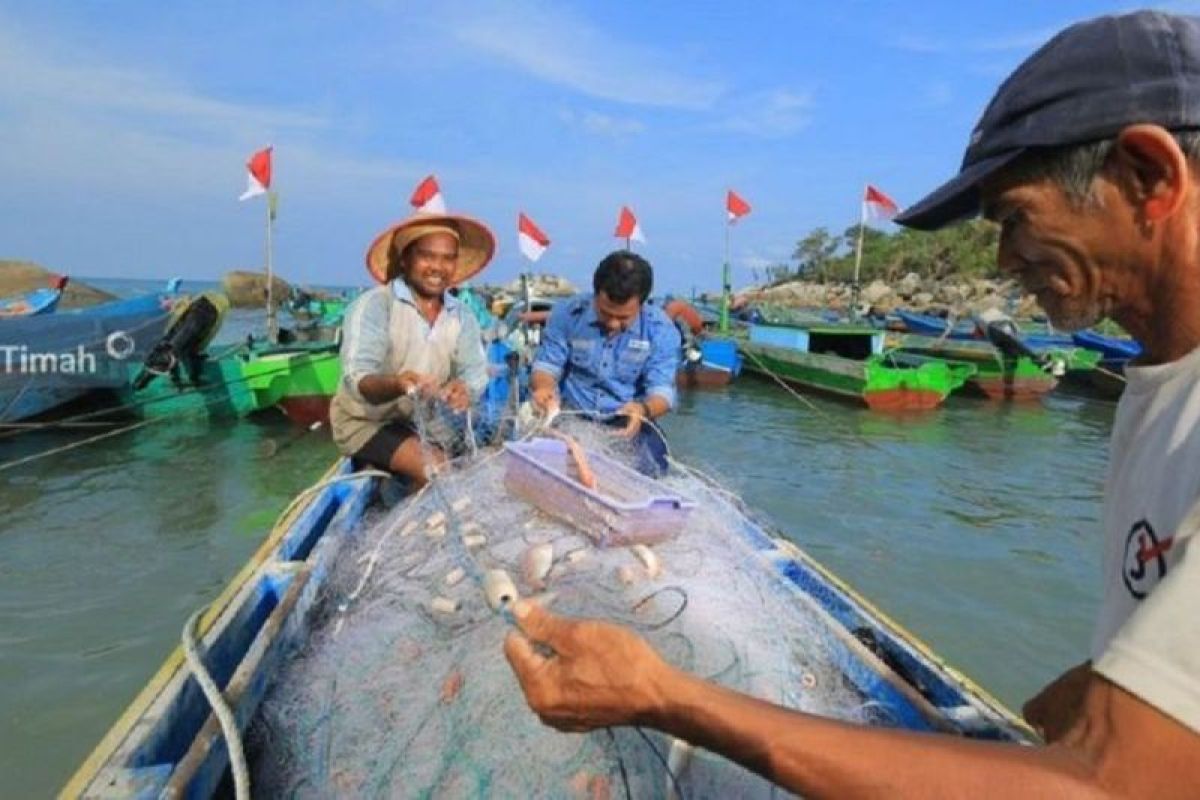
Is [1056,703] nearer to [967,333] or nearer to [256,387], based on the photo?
[256,387]

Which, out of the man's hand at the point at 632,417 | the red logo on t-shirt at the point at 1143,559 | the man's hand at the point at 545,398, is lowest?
the man's hand at the point at 632,417

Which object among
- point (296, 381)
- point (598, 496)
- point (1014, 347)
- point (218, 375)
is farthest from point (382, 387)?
point (1014, 347)

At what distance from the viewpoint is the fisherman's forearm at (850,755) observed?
3.10 feet

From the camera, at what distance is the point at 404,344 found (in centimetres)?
550

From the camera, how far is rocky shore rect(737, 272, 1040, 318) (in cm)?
4084

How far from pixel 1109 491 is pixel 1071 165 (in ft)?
1.99

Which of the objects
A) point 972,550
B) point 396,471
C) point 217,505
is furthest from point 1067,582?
point 217,505

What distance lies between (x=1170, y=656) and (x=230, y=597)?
3.53m

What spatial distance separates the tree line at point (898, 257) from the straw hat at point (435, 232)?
46484 mm

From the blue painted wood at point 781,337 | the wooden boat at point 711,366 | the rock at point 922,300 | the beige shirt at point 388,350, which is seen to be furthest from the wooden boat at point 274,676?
the rock at point 922,300

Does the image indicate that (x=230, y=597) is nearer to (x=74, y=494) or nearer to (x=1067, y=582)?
(x=1067, y=582)

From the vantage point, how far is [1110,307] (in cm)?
131

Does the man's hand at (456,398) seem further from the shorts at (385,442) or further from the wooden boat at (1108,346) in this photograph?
the wooden boat at (1108,346)

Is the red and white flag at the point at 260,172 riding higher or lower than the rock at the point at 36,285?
higher
